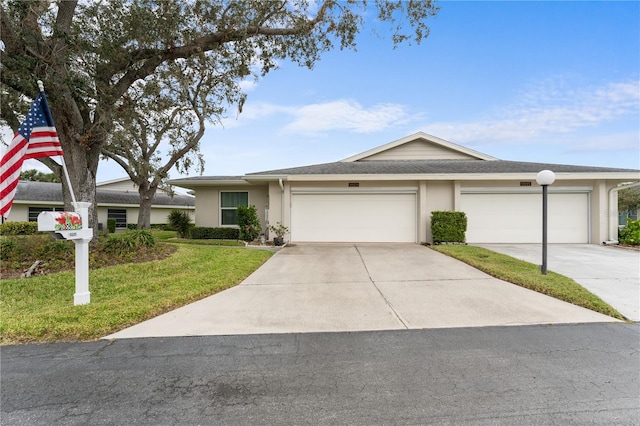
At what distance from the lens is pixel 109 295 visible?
16.5 ft

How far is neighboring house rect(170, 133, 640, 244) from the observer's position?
36.2 feet

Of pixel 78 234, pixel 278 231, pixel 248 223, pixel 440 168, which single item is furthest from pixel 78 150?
pixel 440 168

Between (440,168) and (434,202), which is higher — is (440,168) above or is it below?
above

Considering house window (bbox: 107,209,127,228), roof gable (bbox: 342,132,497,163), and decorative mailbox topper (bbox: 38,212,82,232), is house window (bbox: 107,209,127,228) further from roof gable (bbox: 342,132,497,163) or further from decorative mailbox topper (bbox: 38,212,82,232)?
decorative mailbox topper (bbox: 38,212,82,232)

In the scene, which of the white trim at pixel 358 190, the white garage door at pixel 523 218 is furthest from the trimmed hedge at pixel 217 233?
the white garage door at pixel 523 218

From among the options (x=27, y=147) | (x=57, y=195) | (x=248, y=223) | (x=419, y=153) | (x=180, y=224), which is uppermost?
(x=419, y=153)

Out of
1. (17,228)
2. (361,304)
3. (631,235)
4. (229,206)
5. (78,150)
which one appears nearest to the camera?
(361,304)

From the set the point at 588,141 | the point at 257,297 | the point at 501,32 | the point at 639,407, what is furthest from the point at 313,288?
the point at 588,141

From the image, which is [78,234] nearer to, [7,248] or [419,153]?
[7,248]

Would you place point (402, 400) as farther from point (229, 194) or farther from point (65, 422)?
point (229, 194)

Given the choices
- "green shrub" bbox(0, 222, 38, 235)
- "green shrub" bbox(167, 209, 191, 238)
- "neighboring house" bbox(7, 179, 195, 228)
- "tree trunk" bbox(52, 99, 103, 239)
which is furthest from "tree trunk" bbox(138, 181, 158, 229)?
"tree trunk" bbox(52, 99, 103, 239)

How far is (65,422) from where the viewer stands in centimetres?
212

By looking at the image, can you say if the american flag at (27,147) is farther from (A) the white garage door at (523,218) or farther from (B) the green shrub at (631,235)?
(B) the green shrub at (631,235)

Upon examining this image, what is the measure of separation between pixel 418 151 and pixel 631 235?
8.42 meters
